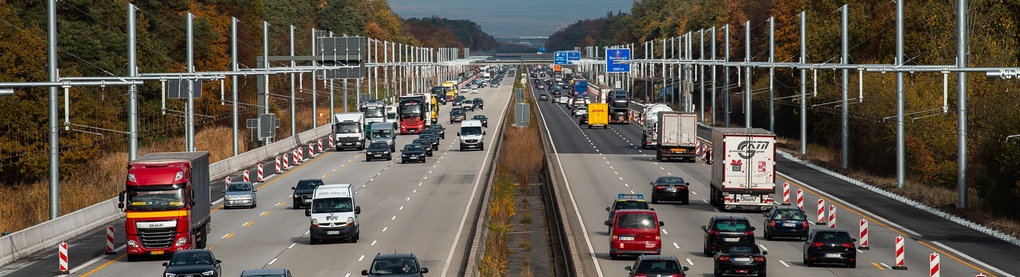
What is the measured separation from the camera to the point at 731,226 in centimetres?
3850

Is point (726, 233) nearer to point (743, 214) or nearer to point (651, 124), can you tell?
point (743, 214)

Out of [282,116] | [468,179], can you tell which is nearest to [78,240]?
[468,179]

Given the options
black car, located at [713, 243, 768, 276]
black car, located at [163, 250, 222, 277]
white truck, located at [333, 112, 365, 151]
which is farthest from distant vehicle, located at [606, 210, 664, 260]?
white truck, located at [333, 112, 365, 151]

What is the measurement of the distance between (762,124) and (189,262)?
106 meters

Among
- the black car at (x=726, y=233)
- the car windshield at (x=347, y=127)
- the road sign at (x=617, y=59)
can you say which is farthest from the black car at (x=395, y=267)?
the road sign at (x=617, y=59)

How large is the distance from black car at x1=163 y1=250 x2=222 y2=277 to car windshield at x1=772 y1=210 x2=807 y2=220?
19.2 metres

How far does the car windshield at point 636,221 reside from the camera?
3809 cm

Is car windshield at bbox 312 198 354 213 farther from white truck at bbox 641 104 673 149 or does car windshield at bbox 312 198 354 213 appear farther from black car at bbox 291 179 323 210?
white truck at bbox 641 104 673 149

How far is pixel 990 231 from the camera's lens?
46906mm

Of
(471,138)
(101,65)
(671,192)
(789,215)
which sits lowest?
(671,192)

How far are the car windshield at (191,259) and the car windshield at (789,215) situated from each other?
19.6 meters

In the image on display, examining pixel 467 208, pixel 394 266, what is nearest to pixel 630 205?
pixel 467 208

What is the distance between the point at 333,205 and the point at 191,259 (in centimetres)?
1242

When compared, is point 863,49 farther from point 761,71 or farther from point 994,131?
point 994,131
